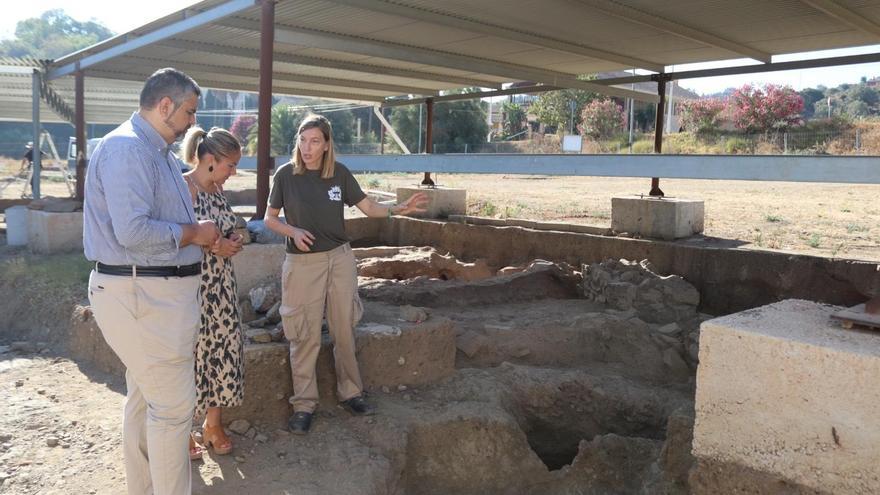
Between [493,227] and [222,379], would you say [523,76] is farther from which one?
[222,379]

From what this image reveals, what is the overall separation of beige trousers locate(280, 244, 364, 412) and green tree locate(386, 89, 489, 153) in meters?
29.3

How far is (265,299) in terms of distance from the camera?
18.5 ft

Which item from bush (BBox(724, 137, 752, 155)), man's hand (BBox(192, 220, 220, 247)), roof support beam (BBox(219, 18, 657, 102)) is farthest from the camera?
bush (BBox(724, 137, 752, 155))

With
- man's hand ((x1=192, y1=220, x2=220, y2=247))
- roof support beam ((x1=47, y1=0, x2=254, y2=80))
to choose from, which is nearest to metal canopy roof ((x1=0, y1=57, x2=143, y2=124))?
roof support beam ((x1=47, y1=0, x2=254, y2=80))

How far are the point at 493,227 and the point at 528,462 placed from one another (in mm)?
6308

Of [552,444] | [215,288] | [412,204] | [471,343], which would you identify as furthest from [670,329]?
[215,288]

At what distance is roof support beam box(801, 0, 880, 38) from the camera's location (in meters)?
6.45

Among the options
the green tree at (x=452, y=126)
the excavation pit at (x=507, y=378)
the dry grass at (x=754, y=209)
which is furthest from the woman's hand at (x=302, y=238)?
the green tree at (x=452, y=126)

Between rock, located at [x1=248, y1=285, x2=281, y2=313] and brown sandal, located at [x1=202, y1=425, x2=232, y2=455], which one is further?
rock, located at [x1=248, y1=285, x2=281, y2=313]

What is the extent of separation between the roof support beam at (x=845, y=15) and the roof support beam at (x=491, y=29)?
114 inches

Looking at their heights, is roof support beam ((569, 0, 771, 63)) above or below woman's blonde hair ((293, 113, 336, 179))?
above

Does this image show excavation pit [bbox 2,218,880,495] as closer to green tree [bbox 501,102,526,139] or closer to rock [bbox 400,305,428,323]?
rock [bbox 400,305,428,323]

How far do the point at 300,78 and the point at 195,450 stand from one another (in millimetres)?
8779

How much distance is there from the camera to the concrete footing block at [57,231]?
29.6 feet
